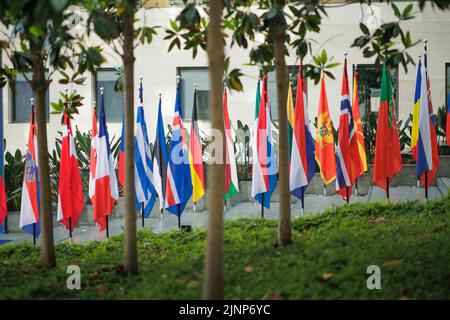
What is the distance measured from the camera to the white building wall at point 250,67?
17.4m

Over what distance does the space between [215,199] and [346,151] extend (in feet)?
21.7

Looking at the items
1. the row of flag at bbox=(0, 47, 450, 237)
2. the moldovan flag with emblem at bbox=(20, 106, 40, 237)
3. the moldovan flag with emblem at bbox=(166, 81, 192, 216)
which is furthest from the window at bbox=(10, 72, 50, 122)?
the moldovan flag with emblem at bbox=(166, 81, 192, 216)

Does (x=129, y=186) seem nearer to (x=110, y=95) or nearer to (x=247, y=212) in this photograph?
(x=247, y=212)

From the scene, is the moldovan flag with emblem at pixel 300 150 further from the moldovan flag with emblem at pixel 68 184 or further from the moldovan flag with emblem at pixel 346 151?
the moldovan flag with emblem at pixel 68 184

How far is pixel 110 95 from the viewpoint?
19.3m

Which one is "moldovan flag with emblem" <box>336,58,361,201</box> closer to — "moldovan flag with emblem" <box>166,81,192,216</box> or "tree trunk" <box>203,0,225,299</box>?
"moldovan flag with emblem" <box>166,81,192,216</box>

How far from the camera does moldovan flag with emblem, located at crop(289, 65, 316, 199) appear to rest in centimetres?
1119

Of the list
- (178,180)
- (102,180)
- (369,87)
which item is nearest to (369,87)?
(369,87)

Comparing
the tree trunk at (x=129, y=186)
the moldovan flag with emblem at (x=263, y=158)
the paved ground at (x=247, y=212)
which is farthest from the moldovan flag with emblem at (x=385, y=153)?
the tree trunk at (x=129, y=186)

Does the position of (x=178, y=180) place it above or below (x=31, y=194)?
above

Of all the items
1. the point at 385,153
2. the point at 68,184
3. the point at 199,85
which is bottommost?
the point at 68,184

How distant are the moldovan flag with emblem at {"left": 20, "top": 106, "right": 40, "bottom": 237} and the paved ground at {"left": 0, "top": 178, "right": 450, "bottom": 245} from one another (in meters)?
0.80
